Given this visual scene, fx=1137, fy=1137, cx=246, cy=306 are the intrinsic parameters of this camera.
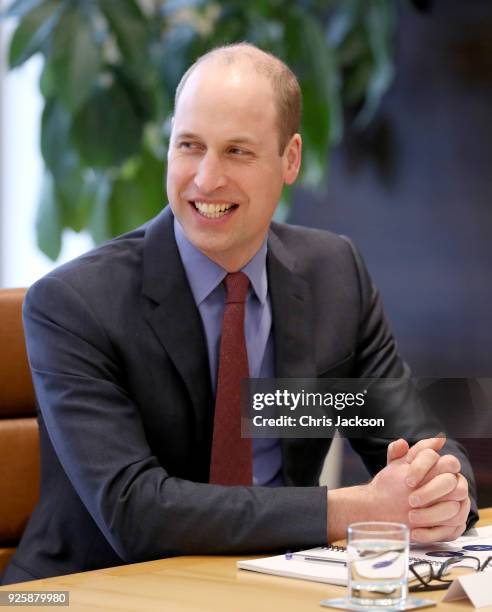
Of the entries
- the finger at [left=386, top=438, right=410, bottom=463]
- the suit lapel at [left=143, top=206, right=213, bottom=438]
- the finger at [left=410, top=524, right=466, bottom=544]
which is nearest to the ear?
the suit lapel at [left=143, top=206, right=213, bottom=438]

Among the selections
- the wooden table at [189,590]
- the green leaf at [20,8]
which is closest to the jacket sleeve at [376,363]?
the wooden table at [189,590]

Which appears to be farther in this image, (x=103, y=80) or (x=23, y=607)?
(x=103, y=80)

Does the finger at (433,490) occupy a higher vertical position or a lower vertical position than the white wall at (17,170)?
lower

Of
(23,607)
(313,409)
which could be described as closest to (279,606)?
(23,607)

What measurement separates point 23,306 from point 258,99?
54 cm

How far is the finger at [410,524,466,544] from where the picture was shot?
1.64m

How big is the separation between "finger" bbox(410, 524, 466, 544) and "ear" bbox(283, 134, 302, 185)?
0.77 metres

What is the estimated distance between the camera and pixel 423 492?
1.65m

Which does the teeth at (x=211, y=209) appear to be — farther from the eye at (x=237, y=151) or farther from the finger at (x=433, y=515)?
the finger at (x=433, y=515)

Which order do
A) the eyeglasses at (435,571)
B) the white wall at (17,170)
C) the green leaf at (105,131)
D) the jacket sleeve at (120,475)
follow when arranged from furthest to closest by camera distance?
the white wall at (17,170) → the green leaf at (105,131) → the jacket sleeve at (120,475) → the eyeglasses at (435,571)

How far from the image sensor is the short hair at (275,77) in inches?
79.0

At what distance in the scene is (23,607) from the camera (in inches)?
51.5

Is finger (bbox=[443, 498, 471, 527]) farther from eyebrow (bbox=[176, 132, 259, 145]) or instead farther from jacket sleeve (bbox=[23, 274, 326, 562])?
eyebrow (bbox=[176, 132, 259, 145])

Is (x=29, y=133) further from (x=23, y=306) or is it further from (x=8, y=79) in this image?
(x=23, y=306)
